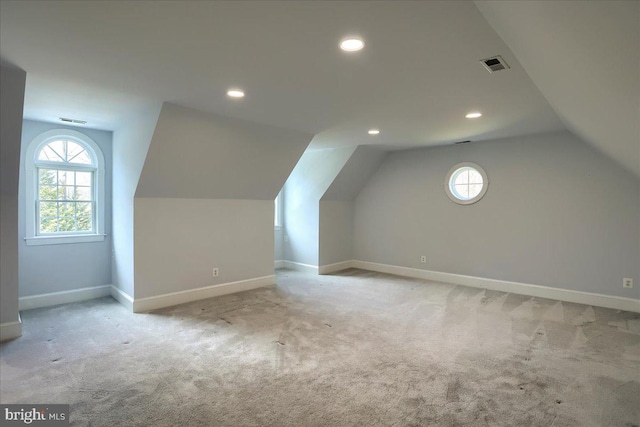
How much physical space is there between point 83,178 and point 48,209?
0.57 meters

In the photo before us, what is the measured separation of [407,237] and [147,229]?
167 inches

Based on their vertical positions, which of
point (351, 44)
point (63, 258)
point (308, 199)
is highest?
point (351, 44)

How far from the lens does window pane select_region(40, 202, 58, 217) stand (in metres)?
4.29

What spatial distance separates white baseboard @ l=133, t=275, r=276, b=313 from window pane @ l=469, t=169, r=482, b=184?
362 cm

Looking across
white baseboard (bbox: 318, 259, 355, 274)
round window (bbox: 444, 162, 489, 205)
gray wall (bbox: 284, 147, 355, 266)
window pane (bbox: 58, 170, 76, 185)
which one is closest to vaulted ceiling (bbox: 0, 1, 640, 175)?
window pane (bbox: 58, 170, 76, 185)

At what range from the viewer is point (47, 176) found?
A: 4.32 metres

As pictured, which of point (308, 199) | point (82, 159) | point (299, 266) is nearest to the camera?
point (82, 159)

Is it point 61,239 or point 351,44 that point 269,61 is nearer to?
point 351,44

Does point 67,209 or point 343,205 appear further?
point 343,205

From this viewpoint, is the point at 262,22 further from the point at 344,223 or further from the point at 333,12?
the point at 344,223

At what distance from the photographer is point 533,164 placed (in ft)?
15.9

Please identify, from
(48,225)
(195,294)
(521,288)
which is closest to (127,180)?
(48,225)

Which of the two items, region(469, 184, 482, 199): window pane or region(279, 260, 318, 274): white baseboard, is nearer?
region(469, 184, 482, 199): window pane

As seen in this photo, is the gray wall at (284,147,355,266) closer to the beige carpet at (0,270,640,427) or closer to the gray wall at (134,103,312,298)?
the gray wall at (134,103,312,298)
